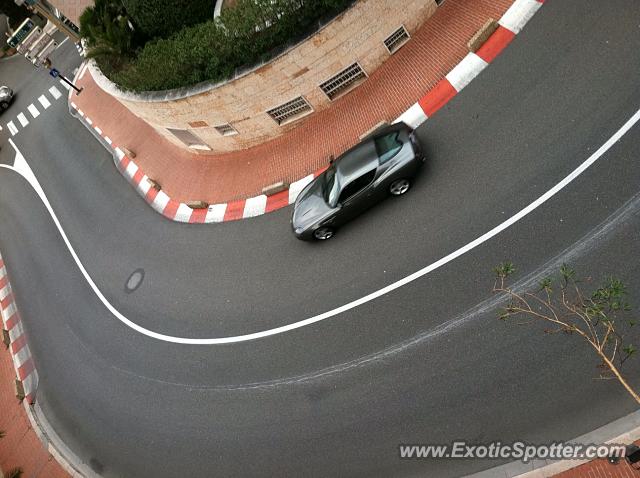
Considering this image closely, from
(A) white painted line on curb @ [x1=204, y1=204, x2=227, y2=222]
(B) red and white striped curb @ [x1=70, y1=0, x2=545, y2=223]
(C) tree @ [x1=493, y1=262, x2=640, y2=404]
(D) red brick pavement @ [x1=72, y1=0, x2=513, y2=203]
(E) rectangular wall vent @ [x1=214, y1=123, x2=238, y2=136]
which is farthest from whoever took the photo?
(A) white painted line on curb @ [x1=204, y1=204, x2=227, y2=222]

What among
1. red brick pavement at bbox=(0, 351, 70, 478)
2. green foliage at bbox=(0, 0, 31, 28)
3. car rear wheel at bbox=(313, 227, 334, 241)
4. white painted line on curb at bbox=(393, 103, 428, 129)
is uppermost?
green foliage at bbox=(0, 0, 31, 28)

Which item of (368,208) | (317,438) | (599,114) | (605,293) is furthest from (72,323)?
(599,114)

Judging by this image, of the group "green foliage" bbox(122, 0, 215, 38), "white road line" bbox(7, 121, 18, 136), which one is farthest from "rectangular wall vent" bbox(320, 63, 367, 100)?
"white road line" bbox(7, 121, 18, 136)

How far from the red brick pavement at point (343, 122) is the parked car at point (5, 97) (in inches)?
733

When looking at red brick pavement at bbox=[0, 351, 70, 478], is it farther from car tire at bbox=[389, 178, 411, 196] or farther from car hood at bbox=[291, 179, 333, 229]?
car tire at bbox=[389, 178, 411, 196]

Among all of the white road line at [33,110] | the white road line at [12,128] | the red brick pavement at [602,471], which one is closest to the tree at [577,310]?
the red brick pavement at [602,471]

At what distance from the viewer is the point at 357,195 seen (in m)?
11.2

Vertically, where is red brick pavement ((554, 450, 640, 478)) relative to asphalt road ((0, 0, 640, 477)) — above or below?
below

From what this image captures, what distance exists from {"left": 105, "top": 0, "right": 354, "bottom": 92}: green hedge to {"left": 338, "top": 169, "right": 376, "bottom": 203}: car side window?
4.45 metres

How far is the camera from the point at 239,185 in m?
15.2

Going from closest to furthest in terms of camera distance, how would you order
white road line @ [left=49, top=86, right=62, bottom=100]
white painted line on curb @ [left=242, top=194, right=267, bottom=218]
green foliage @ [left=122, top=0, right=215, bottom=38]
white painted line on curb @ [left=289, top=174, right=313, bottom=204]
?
1. green foliage @ [left=122, top=0, right=215, bottom=38]
2. white painted line on curb @ [left=289, top=174, right=313, bottom=204]
3. white painted line on curb @ [left=242, top=194, right=267, bottom=218]
4. white road line @ [left=49, top=86, right=62, bottom=100]

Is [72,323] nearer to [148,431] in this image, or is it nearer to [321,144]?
[148,431]

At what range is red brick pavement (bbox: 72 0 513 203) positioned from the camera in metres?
12.7

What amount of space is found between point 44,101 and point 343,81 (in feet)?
72.9
